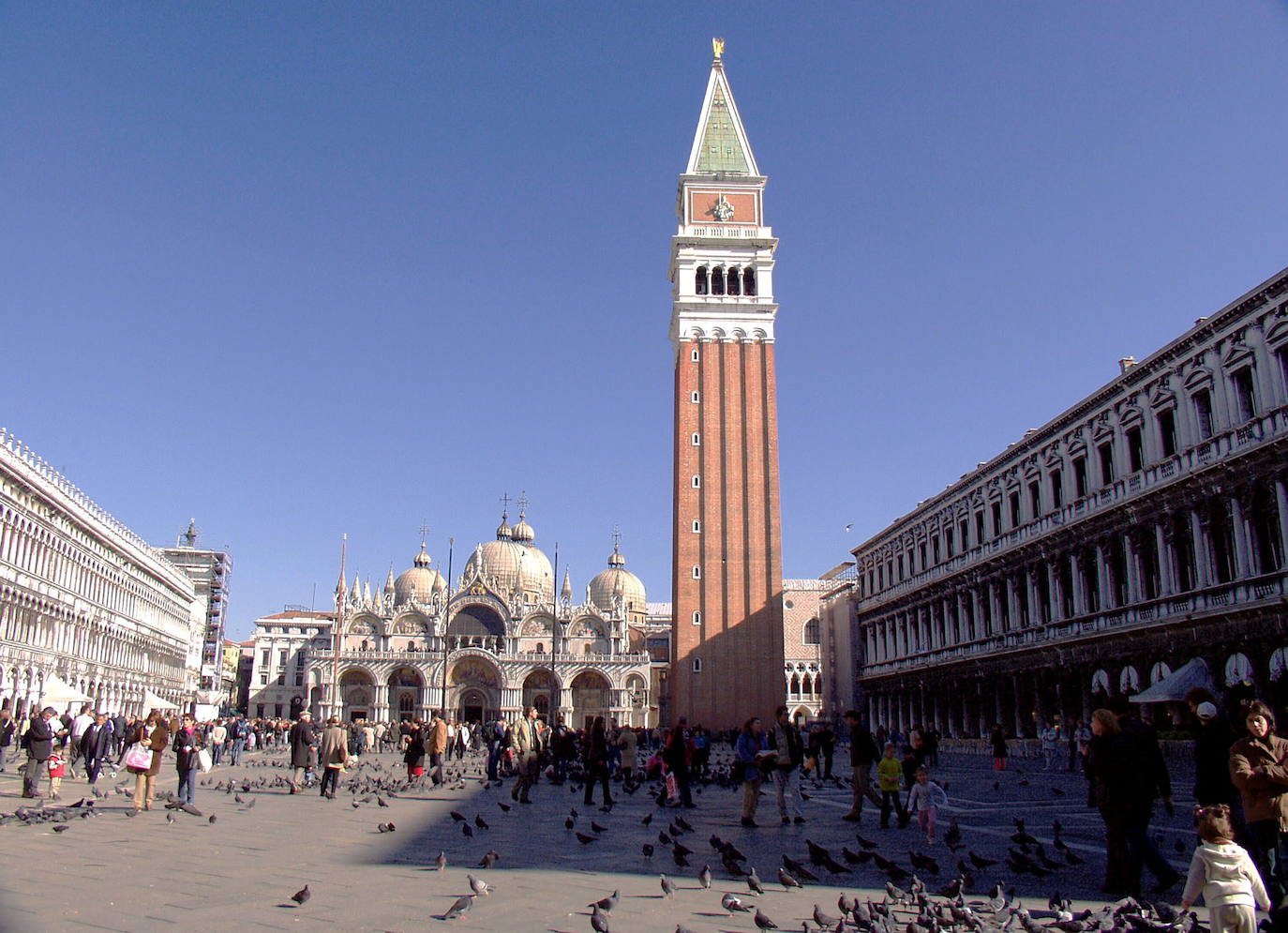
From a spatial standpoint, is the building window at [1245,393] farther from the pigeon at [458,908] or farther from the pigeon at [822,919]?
the pigeon at [458,908]

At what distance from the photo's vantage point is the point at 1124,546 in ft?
87.7

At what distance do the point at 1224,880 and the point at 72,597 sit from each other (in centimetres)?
4403

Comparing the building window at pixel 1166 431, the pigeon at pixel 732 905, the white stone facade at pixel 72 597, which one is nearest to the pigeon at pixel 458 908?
the pigeon at pixel 732 905

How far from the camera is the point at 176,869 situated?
29.0 feet

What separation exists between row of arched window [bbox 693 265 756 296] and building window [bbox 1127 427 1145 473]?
29.2 metres

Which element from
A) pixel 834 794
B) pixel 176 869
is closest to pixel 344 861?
pixel 176 869

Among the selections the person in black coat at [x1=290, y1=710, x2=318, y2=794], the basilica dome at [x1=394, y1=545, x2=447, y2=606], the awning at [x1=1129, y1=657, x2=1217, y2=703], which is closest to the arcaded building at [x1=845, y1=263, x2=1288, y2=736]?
the awning at [x1=1129, y1=657, x2=1217, y2=703]

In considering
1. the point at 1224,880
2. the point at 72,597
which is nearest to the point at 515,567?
the point at 72,597

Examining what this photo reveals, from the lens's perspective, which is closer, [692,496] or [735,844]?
[735,844]

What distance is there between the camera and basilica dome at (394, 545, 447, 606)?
76.6m

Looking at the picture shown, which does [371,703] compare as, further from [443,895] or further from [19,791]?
[443,895]

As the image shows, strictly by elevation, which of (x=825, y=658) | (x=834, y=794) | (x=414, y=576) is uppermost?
(x=414, y=576)

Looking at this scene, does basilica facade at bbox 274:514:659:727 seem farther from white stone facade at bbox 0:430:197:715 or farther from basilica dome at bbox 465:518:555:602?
white stone facade at bbox 0:430:197:715

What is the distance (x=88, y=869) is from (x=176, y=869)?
27.6 inches
